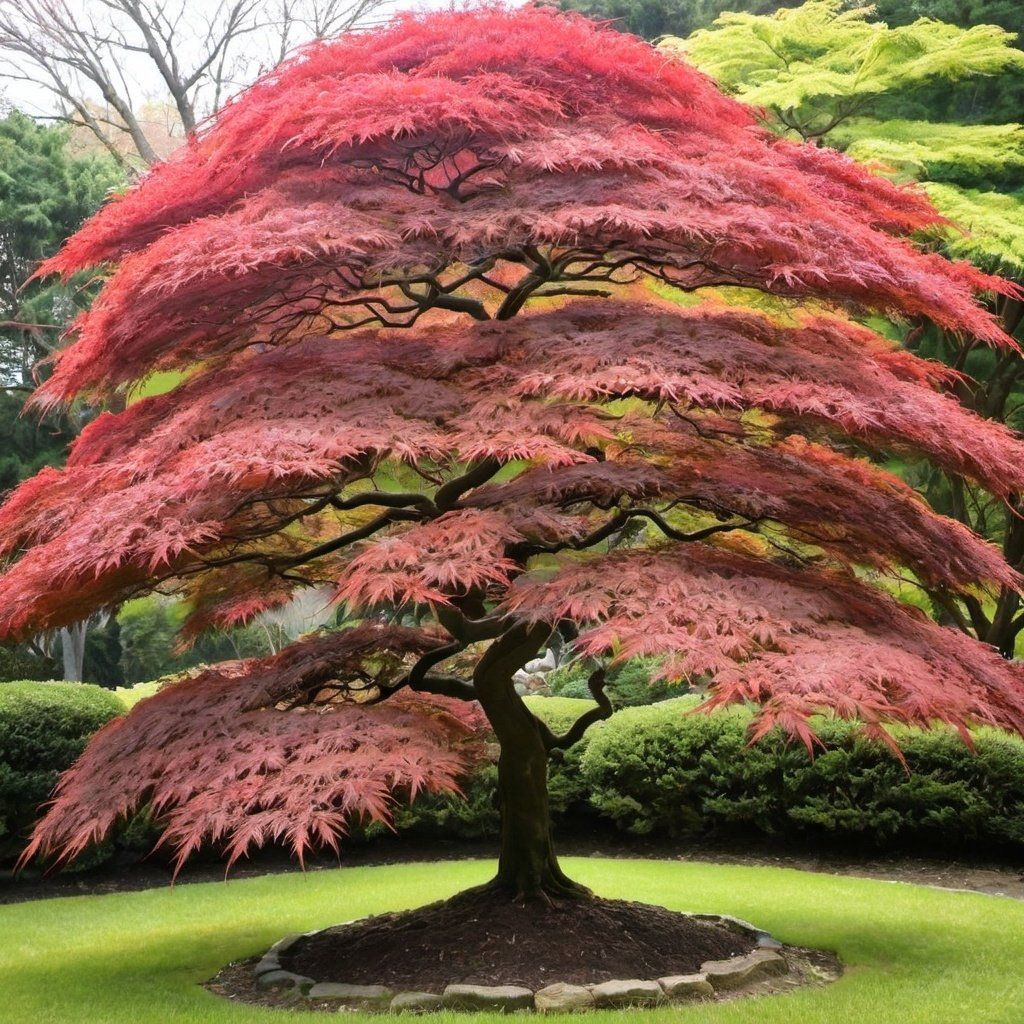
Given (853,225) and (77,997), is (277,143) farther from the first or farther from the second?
(77,997)

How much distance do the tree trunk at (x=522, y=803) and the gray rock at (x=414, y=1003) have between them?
935 millimetres

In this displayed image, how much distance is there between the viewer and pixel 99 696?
10.3m

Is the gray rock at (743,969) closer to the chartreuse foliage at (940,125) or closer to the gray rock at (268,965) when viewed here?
the gray rock at (268,965)

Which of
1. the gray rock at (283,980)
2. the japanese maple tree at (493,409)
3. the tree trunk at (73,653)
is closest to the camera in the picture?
the japanese maple tree at (493,409)

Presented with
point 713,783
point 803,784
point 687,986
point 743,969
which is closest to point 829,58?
point 803,784

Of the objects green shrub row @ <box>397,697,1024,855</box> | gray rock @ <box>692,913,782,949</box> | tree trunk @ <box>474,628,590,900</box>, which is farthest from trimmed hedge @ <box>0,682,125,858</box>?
gray rock @ <box>692,913,782,949</box>

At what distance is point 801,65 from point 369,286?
7.89 meters

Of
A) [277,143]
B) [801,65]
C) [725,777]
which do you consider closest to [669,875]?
[725,777]

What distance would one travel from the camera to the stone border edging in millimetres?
4852

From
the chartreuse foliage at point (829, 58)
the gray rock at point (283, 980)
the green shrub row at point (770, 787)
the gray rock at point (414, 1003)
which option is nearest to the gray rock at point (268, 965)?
the gray rock at point (283, 980)

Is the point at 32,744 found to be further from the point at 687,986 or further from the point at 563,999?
the point at 687,986

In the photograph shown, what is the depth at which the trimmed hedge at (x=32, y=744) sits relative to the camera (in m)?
9.52

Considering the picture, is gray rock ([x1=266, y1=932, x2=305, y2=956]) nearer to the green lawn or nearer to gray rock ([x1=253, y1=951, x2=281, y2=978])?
gray rock ([x1=253, y1=951, x2=281, y2=978])

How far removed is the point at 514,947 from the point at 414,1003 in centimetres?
64
